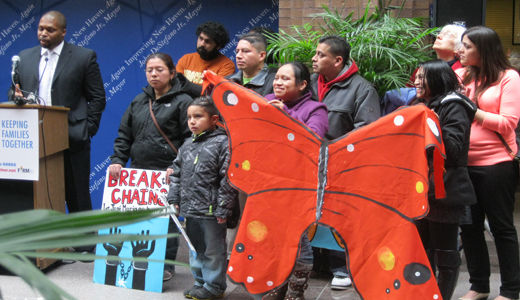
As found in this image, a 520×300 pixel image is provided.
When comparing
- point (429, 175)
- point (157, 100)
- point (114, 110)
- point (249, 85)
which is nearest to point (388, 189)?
point (429, 175)

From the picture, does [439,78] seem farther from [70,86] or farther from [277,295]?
[70,86]

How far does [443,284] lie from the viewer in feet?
14.3

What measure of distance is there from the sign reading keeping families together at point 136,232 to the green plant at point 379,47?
1.52 meters

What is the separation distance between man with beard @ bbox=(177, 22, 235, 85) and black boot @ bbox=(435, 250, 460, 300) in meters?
3.07

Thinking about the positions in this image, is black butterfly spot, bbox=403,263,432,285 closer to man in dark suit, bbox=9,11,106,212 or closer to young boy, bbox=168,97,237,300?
young boy, bbox=168,97,237,300

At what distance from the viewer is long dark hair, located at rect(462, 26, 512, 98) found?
15.3 feet

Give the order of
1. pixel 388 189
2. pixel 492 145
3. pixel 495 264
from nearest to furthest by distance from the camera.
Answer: pixel 388 189, pixel 492 145, pixel 495 264

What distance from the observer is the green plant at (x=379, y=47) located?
222 inches

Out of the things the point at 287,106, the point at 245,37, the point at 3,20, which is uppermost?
the point at 3,20

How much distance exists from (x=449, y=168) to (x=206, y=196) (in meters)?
1.75

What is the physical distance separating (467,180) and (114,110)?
17.3ft

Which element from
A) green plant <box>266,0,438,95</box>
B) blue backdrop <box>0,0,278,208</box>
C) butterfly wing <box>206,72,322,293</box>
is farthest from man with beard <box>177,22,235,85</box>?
butterfly wing <box>206,72,322,293</box>

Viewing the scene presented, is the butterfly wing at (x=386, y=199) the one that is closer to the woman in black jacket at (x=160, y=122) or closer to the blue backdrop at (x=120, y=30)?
the woman in black jacket at (x=160, y=122)

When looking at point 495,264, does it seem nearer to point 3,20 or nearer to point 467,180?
point 467,180
